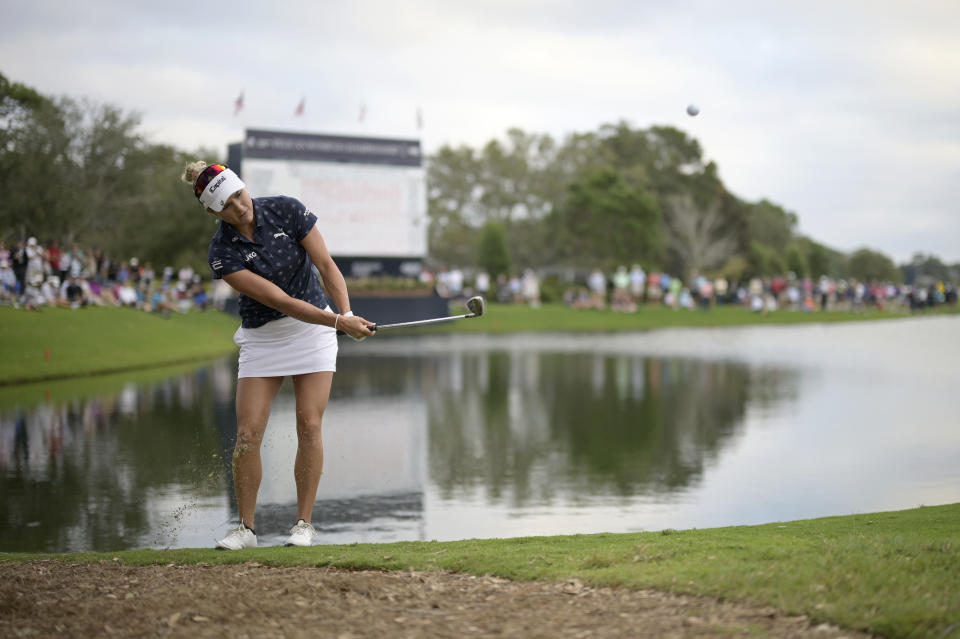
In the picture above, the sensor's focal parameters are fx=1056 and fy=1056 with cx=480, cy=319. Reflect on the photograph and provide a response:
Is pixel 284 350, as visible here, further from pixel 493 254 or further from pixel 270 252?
pixel 493 254

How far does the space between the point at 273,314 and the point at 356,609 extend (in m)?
2.28

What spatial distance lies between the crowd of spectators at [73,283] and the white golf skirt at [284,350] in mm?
22606

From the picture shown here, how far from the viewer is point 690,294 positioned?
60.0 meters

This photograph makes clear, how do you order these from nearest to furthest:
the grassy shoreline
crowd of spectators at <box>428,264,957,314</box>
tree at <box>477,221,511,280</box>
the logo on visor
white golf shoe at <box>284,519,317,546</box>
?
the logo on visor → white golf shoe at <box>284,519,317,546</box> → the grassy shoreline → crowd of spectators at <box>428,264,957,314</box> → tree at <box>477,221,511,280</box>

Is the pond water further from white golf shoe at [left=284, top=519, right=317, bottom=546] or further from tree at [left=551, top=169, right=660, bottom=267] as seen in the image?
tree at [left=551, top=169, right=660, bottom=267]

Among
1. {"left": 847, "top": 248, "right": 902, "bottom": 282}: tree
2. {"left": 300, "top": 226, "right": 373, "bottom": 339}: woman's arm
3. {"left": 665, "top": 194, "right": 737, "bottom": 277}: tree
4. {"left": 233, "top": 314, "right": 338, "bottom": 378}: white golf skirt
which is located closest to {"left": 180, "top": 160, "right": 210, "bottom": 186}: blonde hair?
{"left": 300, "top": 226, "right": 373, "bottom": 339}: woman's arm

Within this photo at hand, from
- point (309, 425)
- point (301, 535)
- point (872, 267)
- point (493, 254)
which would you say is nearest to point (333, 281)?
point (309, 425)

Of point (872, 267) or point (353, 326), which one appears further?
point (872, 267)

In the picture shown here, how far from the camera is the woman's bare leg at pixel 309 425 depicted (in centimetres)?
678

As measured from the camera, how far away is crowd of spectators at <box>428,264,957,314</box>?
53688 millimetres

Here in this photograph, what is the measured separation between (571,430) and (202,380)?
30.9ft

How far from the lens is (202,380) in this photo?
2155 centimetres

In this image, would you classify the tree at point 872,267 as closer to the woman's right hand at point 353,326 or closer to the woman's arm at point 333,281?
the woman's arm at point 333,281

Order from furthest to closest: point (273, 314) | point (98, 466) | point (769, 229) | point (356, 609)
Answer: point (769, 229) → point (98, 466) → point (273, 314) → point (356, 609)
